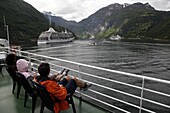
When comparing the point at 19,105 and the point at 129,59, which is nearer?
the point at 19,105

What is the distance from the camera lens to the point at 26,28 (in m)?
105

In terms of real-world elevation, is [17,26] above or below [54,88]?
above

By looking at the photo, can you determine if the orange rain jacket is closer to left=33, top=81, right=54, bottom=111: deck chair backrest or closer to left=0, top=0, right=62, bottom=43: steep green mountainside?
left=33, top=81, right=54, bottom=111: deck chair backrest

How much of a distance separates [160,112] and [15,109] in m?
8.29

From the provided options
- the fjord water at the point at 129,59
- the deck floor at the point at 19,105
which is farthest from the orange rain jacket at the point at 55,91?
the fjord water at the point at 129,59

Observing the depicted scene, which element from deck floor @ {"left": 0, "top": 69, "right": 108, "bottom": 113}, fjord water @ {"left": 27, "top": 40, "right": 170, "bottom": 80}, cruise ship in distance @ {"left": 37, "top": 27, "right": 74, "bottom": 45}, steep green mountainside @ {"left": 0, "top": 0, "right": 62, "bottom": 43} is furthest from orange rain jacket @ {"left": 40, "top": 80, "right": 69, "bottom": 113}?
steep green mountainside @ {"left": 0, "top": 0, "right": 62, "bottom": 43}

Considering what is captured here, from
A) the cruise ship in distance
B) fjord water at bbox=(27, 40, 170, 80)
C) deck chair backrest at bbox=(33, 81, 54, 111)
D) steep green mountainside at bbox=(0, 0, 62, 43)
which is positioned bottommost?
fjord water at bbox=(27, 40, 170, 80)

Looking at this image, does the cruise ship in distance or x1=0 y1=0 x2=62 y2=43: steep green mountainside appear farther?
x1=0 y1=0 x2=62 y2=43: steep green mountainside

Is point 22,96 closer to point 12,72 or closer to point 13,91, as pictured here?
point 13,91

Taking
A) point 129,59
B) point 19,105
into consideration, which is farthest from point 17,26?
point 19,105

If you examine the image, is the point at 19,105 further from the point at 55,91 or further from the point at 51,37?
the point at 51,37

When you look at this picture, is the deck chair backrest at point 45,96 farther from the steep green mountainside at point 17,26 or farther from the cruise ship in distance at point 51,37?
the steep green mountainside at point 17,26

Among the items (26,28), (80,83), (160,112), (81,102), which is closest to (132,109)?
(160,112)

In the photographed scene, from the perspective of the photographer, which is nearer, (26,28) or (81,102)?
(81,102)
